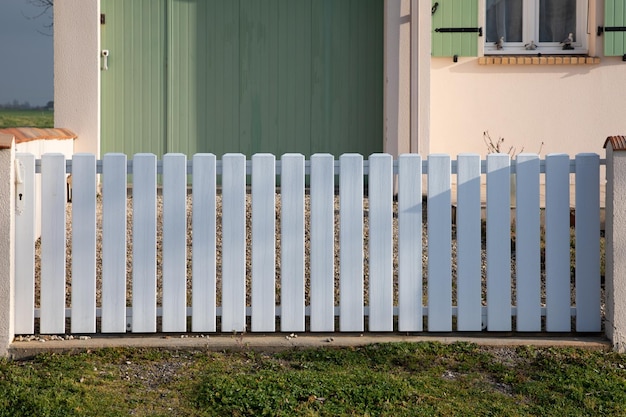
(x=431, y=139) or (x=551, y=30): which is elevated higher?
(x=551, y=30)

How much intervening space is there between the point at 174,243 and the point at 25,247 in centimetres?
84

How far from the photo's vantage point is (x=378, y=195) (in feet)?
19.4

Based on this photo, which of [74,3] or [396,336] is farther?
[74,3]

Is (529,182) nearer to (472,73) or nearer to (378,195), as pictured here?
(378,195)

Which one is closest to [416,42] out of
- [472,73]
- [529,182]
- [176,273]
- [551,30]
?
[472,73]

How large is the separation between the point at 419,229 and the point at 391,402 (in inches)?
55.6

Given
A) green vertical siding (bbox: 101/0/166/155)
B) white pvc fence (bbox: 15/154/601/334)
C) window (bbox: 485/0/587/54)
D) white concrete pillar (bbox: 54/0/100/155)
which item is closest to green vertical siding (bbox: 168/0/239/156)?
green vertical siding (bbox: 101/0/166/155)

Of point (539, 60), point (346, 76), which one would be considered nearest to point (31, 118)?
point (346, 76)

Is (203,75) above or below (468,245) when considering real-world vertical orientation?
above

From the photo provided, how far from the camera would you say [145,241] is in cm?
581

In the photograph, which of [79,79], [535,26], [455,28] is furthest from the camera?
[535,26]

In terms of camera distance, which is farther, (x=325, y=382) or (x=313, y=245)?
(x=313, y=245)

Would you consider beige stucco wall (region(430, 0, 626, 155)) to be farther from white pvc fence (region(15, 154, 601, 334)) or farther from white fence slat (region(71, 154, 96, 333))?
white fence slat (region(71, 154, 96, 333))

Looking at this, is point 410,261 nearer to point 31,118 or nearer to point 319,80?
point 319,80
